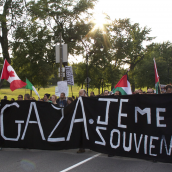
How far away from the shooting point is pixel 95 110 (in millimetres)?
6020

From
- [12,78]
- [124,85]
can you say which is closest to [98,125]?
[124,85]

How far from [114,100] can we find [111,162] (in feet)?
4.93

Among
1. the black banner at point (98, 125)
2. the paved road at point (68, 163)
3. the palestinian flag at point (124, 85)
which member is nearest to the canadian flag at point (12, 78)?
the black banner at point (98, 125)

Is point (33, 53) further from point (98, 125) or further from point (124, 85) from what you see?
point (98, 125)

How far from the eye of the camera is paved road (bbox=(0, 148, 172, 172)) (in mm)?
4785


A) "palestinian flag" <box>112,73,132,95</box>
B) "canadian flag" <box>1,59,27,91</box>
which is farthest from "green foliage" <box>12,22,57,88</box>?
"palestinian flag" <box>112,73,132,95</box>

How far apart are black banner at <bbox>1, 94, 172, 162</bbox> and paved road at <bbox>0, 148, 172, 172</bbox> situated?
0.18 m

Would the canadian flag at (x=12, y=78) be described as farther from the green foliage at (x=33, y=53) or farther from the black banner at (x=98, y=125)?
the green foliage at (x=33, y=53)

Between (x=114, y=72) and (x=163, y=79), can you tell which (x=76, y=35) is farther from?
(x=163, y=79)

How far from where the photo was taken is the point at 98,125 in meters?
5.89

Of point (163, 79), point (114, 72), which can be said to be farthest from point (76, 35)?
point (163, 79)

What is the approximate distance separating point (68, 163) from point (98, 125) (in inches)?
49.3

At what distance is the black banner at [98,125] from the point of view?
16.8 ft

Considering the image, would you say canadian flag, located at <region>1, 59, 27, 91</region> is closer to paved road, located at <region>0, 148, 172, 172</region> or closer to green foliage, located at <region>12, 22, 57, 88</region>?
paved road, located at <region>0, 148, 172, 172</region>
